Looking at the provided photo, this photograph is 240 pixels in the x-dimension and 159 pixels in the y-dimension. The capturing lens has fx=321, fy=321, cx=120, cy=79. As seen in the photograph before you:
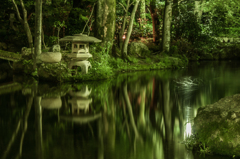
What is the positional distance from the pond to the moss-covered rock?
0.18 meters

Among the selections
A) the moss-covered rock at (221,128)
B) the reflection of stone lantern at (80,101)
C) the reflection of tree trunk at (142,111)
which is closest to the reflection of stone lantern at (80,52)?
the reflection of stone lantern at (80,101)

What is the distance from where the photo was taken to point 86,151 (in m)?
4.95

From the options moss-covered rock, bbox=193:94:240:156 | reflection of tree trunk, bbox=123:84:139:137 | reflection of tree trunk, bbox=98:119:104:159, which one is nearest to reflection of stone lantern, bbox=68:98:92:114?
reflection of tree trunk, bbox=123:84:139:137

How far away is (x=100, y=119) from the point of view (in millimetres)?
6949

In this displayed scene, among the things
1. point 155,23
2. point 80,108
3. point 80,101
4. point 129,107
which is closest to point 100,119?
point 80,108

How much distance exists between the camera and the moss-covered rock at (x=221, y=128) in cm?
461

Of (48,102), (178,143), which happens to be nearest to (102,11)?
(48,102)

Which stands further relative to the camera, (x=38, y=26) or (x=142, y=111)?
(x=38, y=26)

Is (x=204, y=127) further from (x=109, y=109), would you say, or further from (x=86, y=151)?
(x=109, y=109)

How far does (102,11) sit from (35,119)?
11.2 meters

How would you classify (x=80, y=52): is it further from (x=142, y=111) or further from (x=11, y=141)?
(x=11, y=141)

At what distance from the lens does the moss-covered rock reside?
4.61 meters

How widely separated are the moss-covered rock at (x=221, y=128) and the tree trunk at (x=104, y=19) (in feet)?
41.0

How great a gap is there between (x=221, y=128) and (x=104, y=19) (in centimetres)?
1327
